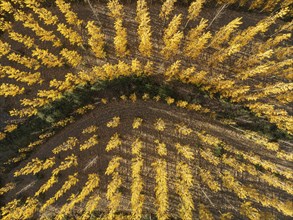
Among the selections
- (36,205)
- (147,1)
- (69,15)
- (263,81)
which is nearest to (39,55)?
(69,15)

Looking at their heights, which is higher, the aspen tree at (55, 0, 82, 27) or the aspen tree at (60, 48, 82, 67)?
the aspen tree at (55, 0, 82, 27)

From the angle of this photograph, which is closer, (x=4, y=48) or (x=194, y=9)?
(x=194, y=9)

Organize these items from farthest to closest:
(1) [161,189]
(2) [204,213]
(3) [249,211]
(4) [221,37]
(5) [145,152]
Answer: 1. (5) [145,152]
2. (2) [204,213]
3. (3) [249,211]
4. (4) [221,37]
5. (1) [161,189]

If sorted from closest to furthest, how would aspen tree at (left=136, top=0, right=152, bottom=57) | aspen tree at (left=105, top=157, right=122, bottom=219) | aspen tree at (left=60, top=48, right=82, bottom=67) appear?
1. aspen tree at (left=136, top=0, right=152, bottom=57)
2. aspen tree at (left=60, top=48, right=82, bottom=67)
3. aspen tree at (left=105, top=157, right=122, bottom=219)

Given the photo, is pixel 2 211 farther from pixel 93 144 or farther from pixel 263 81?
pixel 263 81

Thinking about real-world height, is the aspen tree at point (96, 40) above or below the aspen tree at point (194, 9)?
below

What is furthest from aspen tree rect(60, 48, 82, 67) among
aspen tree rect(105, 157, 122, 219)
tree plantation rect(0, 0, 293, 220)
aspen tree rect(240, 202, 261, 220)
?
aspen tree rect(240, 202, 261, 220)

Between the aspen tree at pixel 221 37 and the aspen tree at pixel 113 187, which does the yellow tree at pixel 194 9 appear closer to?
the aspen tree at pixel 221 37

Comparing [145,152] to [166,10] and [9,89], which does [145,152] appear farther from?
[9,89]

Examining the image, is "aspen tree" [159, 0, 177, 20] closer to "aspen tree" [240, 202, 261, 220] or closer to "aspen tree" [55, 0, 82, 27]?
"aspen tree" [55, 0, 82, 27]

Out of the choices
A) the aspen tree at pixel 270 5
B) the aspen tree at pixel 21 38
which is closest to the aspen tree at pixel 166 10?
the aspen tree at pixel 270 5

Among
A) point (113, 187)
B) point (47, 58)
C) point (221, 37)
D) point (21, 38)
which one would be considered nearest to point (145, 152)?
point (113, 187)

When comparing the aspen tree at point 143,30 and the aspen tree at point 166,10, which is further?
the aspen tree at point 166,10
